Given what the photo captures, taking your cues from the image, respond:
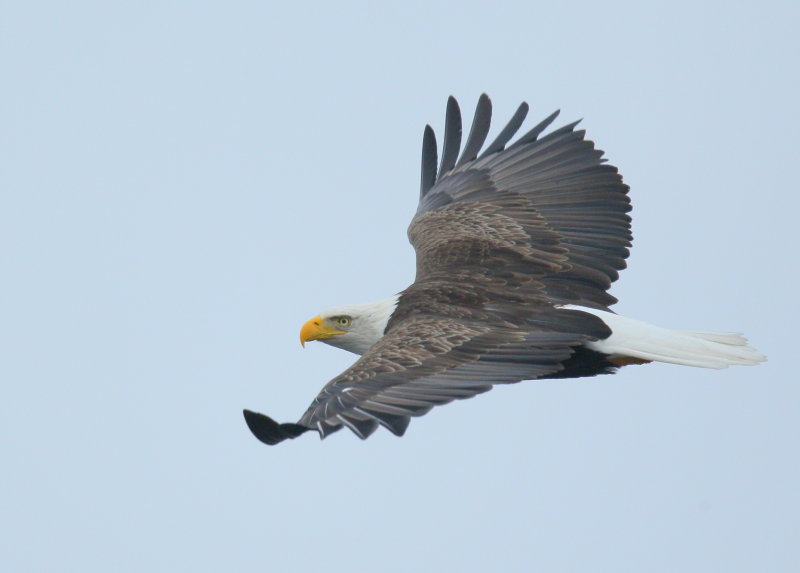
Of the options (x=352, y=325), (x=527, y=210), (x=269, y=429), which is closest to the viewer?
(x=269, y=429)

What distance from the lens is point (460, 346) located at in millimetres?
9914

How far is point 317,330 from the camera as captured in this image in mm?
11625

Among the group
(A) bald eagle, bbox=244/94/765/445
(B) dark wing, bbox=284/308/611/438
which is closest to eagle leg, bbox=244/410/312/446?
(A) bald eagle, bbox=244/94/765/445

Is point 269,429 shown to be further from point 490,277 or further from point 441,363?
point 490,277

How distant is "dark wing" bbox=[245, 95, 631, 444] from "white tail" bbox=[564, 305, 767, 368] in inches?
6.0

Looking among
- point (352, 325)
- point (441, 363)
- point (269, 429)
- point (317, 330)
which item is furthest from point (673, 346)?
point (269, 429)

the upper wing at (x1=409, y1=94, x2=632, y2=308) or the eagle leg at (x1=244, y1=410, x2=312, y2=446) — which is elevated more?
the upper wing at (x1=409, y1=94, x2=632, y2=308)

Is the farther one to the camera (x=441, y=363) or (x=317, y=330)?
(x=317, y=330)

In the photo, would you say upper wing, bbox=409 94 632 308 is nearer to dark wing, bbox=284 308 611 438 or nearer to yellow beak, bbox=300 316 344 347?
dark wing, bbox=284 308 611 438

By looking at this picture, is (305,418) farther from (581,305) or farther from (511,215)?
(511,215)

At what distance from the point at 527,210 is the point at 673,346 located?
6.73 ft

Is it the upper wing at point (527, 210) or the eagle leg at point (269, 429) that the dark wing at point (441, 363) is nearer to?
the eagle leg at point (269, 429)

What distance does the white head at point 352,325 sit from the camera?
1122cm

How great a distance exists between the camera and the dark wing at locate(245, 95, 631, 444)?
9.32 m
